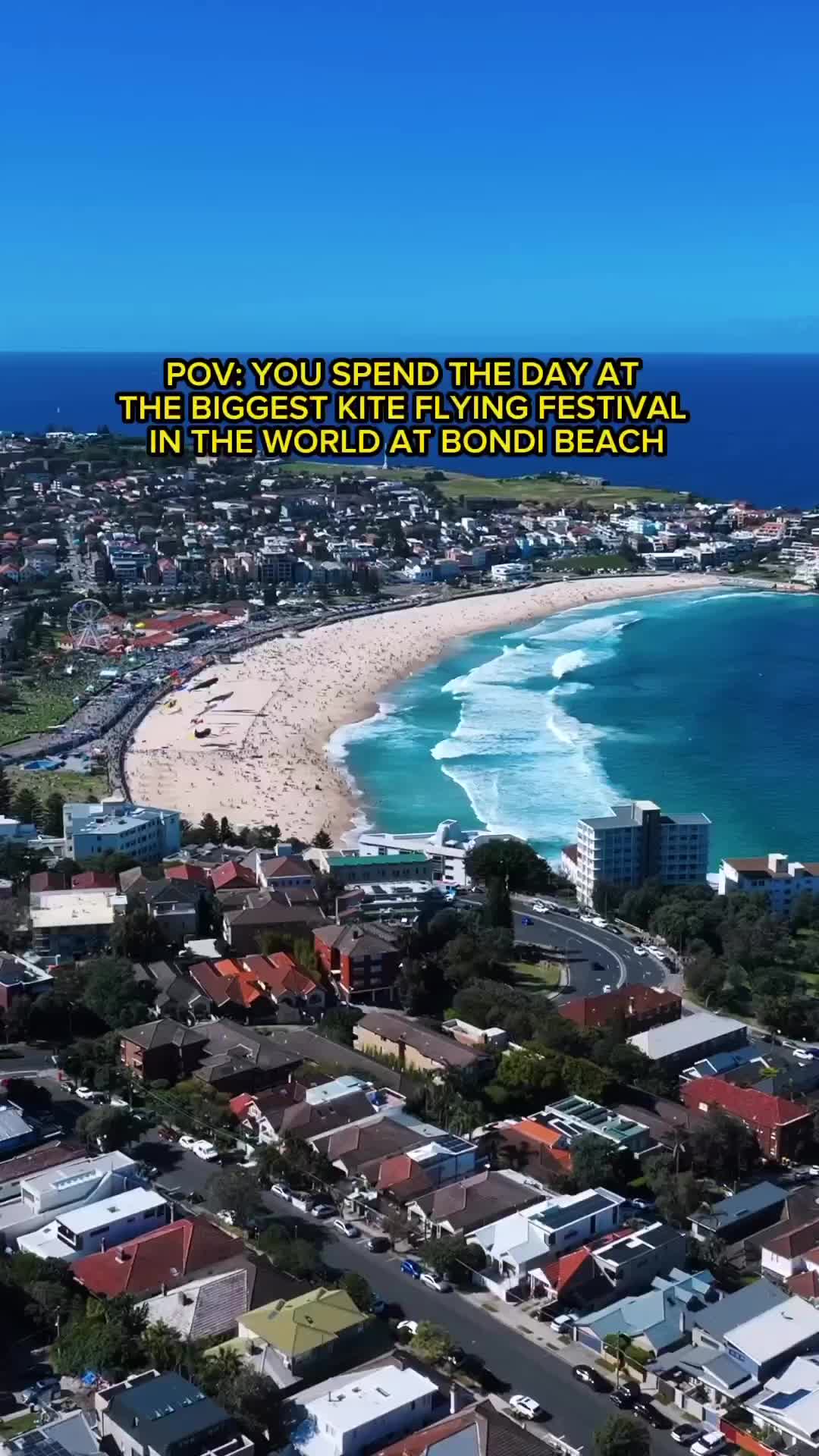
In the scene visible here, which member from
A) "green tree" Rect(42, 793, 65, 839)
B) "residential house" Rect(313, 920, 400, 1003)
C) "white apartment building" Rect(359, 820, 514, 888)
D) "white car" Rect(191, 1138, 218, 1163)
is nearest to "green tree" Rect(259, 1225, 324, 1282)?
"white car" Rect(191, 1138, 218, 1163)

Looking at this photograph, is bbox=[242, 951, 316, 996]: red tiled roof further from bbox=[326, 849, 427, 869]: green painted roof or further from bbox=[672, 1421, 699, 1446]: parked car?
bbox=[672, 1421, 699, 1446]: parked car

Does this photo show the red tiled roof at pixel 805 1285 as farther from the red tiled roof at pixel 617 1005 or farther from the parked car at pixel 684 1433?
the red tiled roof at pixel 617 1005

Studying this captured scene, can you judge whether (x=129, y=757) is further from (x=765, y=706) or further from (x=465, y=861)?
(x=765, y=706)

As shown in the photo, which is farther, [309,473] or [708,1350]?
[309,473]

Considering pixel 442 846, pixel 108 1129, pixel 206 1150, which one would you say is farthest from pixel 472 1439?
pixel 442 846

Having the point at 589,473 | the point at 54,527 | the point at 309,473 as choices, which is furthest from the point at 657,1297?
the point at 589,473

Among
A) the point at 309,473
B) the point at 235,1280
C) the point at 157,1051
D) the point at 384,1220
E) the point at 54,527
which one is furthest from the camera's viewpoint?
the point at 309,473

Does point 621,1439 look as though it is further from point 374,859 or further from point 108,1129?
point 374,859

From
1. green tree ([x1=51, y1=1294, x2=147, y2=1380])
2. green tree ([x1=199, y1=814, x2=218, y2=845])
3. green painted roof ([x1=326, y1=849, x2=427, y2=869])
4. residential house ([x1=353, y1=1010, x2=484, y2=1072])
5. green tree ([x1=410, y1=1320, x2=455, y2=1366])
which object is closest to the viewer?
green tree ([x1=51, y1=1294, x2=147, y2=1380])
